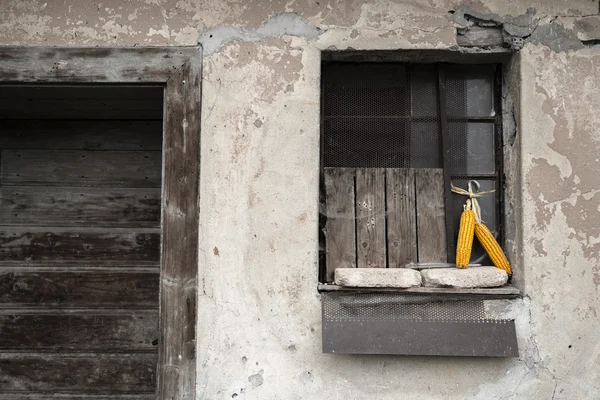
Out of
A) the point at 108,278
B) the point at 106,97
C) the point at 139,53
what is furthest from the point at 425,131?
the point at 108,278

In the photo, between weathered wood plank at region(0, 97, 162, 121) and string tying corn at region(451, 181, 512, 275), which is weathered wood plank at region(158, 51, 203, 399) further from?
string tying corn at region(451, 181, 512, 275)

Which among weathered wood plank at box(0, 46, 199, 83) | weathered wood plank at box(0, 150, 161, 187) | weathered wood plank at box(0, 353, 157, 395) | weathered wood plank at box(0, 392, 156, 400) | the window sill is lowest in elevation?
weathered wood plank at box(0, 392, 156, 400)

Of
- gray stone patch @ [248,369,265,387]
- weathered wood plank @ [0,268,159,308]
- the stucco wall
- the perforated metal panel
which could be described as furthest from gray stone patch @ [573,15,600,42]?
weathered wood plank @ [0,268,159,308]

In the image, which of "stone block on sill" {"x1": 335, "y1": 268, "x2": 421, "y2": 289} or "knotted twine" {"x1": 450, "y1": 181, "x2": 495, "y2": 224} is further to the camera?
"knotted twine" {"x1": 450, "y1": 181, "x2": 495, "y2": 224}

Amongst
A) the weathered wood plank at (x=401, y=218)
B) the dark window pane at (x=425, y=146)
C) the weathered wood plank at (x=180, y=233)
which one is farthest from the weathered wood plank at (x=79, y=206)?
the dark window pane at (x=425, y=146)

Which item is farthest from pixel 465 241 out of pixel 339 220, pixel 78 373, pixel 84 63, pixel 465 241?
pixel 78 373

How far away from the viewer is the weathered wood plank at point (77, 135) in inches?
148

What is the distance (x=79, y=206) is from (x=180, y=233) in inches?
43.8

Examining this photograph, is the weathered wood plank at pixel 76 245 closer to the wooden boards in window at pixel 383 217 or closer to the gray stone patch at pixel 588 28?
the wooden boards in window at pixel 383 217

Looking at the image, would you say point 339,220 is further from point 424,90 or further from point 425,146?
point 424,90

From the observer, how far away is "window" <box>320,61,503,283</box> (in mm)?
3162

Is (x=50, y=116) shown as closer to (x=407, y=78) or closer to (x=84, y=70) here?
(x=84, y=70)

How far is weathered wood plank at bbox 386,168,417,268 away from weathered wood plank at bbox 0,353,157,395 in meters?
1.66

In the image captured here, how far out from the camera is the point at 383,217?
3170 mm
